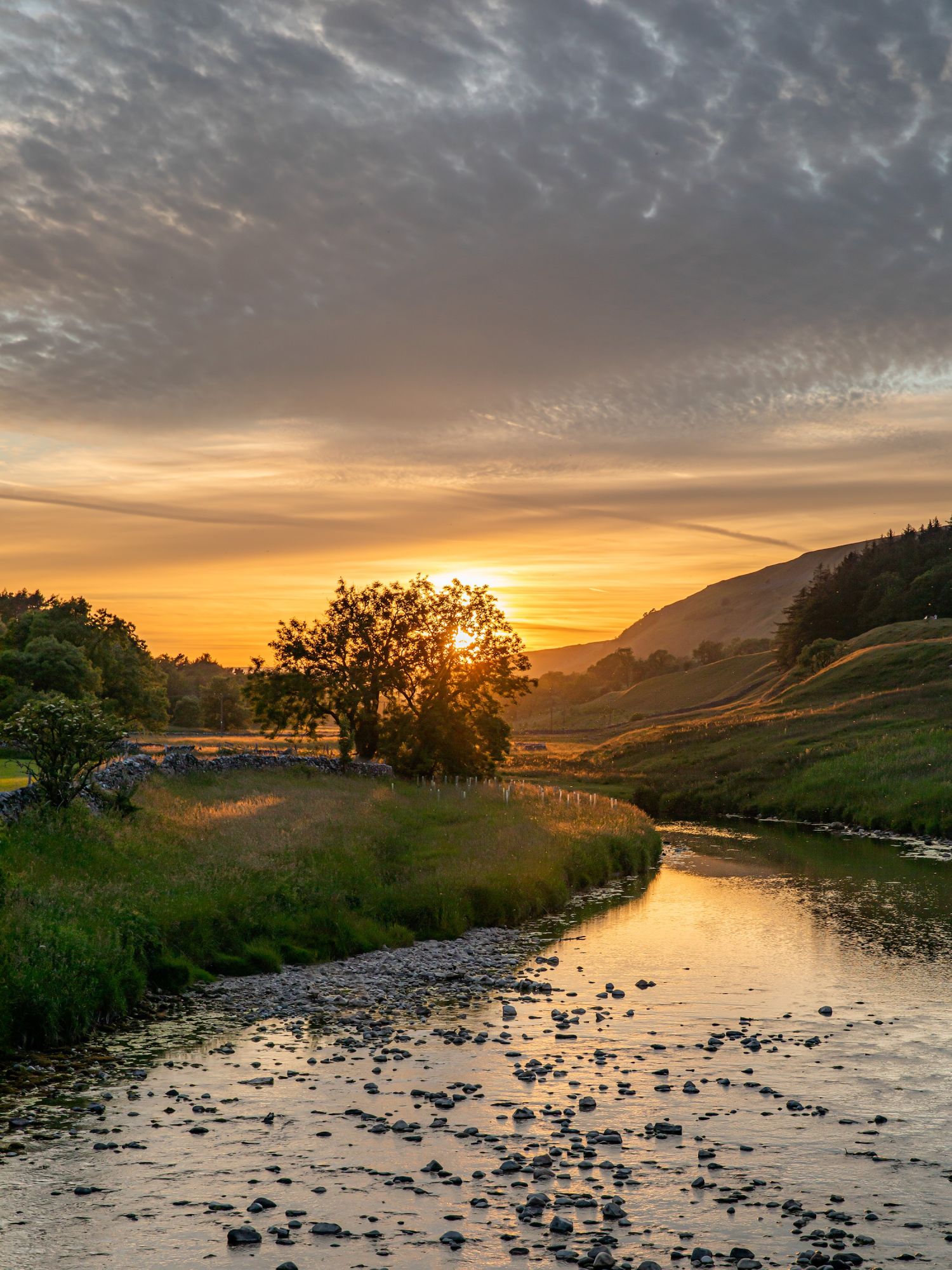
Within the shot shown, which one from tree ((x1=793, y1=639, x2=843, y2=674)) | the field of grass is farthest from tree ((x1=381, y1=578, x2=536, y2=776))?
tree ((x1=793, y1=639, x2=843, y2=674))

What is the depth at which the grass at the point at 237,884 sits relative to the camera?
2261cm

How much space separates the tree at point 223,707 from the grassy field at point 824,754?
55499 mm

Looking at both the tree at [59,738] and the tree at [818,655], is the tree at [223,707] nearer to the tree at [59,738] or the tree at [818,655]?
the tree at [818,655]

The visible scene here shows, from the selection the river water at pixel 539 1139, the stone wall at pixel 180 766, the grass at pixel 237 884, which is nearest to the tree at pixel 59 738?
the stone wall at pixel 180 766

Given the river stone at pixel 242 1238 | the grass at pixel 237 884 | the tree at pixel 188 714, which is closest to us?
the river stone at pixel 242 1238

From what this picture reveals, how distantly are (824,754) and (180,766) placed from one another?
57530 mm

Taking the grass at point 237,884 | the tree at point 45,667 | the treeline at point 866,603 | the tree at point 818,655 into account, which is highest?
the treeline at point 866,603

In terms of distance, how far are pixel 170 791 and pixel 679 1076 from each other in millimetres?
31132

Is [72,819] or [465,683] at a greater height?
[465,683]

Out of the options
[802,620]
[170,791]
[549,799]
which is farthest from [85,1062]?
[802,620]

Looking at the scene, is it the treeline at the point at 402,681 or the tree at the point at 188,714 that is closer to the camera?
the treeline at the point at 402,681

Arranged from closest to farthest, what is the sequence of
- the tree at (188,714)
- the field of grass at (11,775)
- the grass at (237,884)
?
the grass at (237,884)
the field of grass at (11,775)
the tree at (188,714)

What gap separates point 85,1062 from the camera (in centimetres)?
2003

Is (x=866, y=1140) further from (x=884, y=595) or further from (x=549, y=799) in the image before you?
(x=884, y=595)
